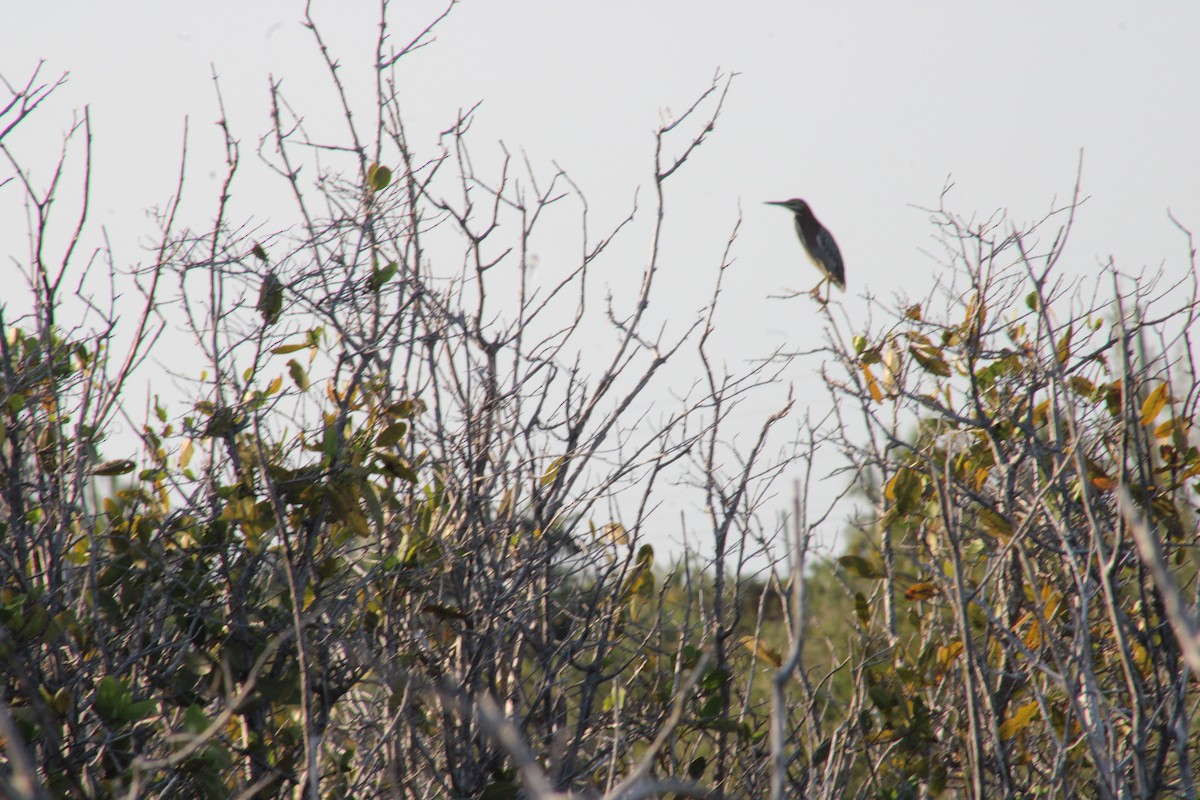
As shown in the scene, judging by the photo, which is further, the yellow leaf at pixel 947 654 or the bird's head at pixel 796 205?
the bird's head at pixel 796 205

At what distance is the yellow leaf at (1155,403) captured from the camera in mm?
3287

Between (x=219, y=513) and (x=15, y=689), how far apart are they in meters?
0.63

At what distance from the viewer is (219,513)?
125 inches

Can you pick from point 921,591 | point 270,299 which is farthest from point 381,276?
point 921,591

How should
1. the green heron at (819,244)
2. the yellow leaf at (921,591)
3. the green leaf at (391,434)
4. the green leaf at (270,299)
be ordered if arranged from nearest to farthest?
the green leaf at (391,434)
the green leaf at (270,299)
the yellow leaf at (921,591)
the green heron at (819,244)

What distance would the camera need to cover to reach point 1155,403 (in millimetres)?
3309

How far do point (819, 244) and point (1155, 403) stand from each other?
16.0 ft

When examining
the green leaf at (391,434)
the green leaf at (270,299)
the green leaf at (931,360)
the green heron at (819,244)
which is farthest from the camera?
the green heron at (819,244)

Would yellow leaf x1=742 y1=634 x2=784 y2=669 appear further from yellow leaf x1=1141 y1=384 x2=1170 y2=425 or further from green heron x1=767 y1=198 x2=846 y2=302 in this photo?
green heron x1=767 y1=198 x2=846 y2=302

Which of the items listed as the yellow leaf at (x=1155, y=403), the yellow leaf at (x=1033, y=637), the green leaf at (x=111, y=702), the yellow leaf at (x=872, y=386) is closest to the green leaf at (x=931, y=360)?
the yellow leaf at (x=872, y=386)

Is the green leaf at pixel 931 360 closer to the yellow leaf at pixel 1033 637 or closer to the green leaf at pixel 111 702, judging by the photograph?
the yellow leaf at pixel 1033 637

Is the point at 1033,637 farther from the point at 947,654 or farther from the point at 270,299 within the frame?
the point at 270,299

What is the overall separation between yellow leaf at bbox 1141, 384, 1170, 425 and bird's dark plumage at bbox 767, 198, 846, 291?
4411 millimetres

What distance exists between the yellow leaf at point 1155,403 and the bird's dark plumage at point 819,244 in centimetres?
441
